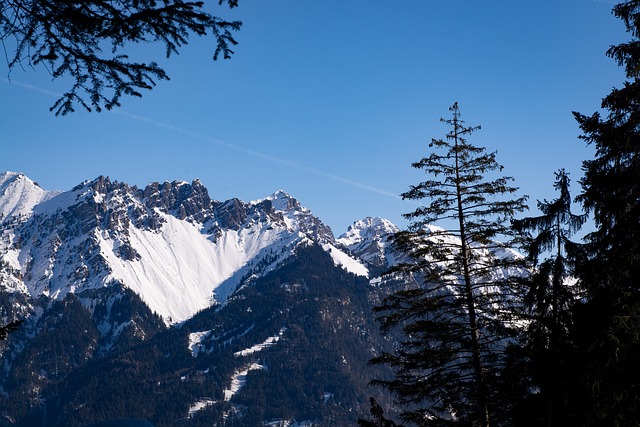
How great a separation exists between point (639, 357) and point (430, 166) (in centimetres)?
899

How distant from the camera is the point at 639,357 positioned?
12.3m

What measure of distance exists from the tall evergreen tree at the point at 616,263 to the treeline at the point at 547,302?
0.08 ft

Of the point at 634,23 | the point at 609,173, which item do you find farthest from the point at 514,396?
the point at 634,23

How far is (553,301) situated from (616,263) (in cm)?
201

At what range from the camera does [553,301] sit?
14.2 meters

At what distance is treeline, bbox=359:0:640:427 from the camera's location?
41.1 feet

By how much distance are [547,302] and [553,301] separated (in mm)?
141

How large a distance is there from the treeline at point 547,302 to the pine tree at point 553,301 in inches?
1.0

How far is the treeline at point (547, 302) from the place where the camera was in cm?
1252

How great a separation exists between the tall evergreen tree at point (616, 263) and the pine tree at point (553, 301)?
21.8 inches

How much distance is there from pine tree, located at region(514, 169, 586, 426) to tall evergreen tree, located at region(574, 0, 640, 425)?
55cm

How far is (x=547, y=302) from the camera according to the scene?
1428 centimetres

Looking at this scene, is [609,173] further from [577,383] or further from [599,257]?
[577,383]

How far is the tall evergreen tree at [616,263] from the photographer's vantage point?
12.3 meters
